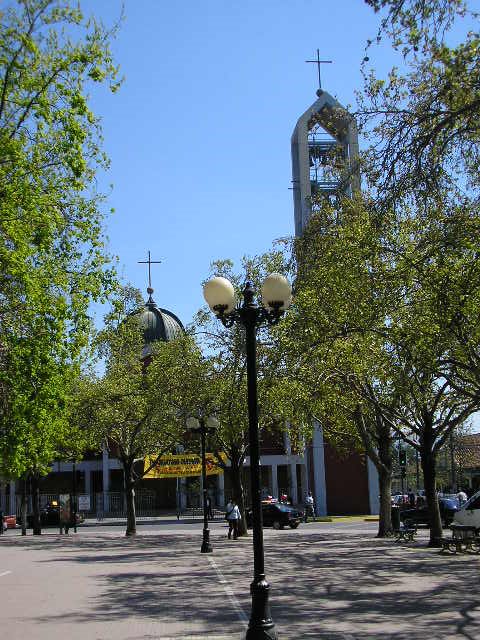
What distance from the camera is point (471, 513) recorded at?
87.3 ft

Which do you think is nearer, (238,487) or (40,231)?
(40,231)

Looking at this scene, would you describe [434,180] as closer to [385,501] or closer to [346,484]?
[385,501]

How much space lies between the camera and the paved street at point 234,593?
11.0m

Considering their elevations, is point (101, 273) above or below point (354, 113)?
below

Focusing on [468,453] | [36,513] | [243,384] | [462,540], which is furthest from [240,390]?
[468,453]

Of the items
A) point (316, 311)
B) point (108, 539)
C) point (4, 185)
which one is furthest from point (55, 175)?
point (108, 539)

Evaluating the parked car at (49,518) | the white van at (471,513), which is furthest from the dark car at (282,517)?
the parked car at (49,518)

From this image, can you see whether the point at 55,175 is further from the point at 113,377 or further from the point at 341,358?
the point at 113,377

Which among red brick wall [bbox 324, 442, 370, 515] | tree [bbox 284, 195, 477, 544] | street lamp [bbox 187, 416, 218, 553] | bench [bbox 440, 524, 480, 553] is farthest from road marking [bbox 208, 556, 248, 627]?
red brick wall [bbox 324, 442, 370, 515]

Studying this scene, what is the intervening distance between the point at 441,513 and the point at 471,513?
10266mm

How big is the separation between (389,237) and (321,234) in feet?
15.3

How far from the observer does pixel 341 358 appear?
2211 cm

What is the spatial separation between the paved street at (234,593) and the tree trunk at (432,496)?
63cm

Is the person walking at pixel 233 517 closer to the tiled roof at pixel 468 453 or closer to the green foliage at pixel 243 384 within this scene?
the green foliage at pixel 243 384
